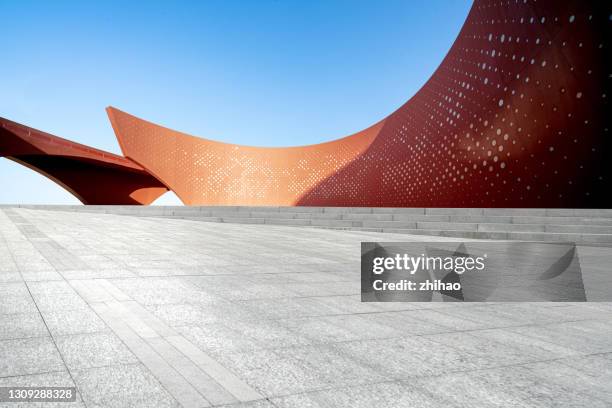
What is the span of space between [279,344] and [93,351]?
821 millimetres

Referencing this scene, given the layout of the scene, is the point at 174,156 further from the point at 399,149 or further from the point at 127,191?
the point at 399,149

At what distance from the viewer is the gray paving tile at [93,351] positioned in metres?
1.89

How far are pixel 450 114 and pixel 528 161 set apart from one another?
477 centimetres

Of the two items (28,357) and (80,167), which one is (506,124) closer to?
(28,357)

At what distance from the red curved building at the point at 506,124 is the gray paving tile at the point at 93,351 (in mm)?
12851

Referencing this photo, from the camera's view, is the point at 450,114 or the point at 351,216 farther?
the point at 450,114

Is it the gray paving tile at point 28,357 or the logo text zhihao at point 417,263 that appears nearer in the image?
the gray paving tile at point 28,357

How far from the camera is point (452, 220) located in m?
11.0

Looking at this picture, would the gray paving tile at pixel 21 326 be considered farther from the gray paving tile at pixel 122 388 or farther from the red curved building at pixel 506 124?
the red curved building at pixel 506 124

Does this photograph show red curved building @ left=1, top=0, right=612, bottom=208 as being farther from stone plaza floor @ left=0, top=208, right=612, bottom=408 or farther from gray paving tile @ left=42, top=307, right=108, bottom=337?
gray paving tile @ left=42, top=307, right=108, bottom=337

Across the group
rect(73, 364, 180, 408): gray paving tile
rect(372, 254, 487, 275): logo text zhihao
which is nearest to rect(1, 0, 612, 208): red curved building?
rect(372, 254, 487, 275): logo text zhihao

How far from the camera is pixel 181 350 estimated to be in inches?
82.3

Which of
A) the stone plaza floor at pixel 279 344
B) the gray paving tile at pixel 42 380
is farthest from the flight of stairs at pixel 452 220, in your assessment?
the gray paving tile at pixel 42 380

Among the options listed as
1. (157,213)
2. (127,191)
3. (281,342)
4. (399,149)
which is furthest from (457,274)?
(127,191)
